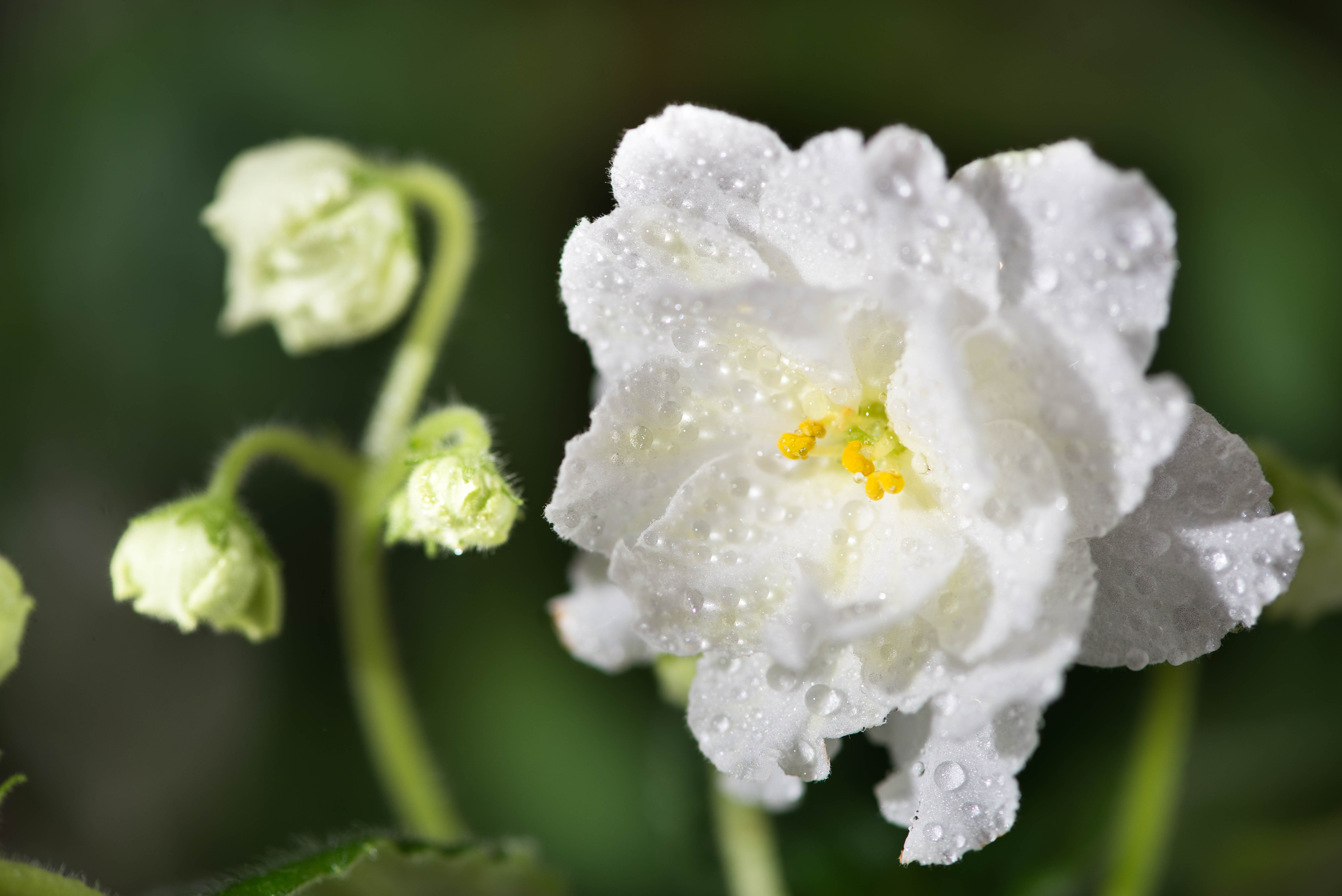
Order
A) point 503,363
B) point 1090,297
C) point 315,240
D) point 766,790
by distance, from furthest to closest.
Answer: point 503,363 → point 315,240 → point 766,790 → point 1090,297

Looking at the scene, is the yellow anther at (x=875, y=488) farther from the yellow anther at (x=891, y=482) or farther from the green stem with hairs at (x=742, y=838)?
the green stem with hairs at (x=742, y=838)

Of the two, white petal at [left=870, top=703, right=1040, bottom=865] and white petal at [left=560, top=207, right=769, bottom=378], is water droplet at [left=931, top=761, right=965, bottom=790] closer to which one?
white petal at [left=870, top=703, right=1040, bottom=865]

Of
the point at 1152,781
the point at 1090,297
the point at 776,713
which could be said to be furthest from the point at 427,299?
the point at 1152,781

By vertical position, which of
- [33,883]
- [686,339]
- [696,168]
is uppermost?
[696,168]

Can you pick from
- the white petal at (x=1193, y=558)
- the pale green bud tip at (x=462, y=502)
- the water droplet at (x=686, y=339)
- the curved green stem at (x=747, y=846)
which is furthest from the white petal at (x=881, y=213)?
the curved green stem at (x=747, y=846)

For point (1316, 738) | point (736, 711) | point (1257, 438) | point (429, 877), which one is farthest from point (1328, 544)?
point (429, 877)

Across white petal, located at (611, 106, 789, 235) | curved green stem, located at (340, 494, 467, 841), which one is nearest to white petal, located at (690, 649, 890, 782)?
white petal, located at (611, 106, 789, 235)

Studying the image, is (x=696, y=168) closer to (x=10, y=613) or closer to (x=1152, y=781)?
(x=10, y=613)
